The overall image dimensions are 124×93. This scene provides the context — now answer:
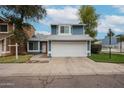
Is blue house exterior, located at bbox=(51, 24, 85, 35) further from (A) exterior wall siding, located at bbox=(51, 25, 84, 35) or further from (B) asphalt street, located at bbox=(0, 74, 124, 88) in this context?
(B) asphalt street, located at bbox=(0, 74, 124, 88)

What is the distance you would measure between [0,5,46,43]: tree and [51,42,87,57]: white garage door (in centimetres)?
548

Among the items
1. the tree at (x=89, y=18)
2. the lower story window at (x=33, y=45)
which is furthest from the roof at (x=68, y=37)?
the tree at (x=89, y=18)

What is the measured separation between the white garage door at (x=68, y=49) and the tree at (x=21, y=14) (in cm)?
548

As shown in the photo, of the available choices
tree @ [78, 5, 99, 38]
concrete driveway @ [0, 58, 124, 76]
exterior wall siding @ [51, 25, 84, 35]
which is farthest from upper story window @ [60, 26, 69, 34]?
tree @ [78, 5, 99, 38]

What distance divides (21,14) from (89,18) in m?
17.6

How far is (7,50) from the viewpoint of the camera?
111 feet

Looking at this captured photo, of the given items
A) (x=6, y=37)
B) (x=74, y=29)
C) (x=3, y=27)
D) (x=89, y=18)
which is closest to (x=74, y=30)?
(x=74, y=29)

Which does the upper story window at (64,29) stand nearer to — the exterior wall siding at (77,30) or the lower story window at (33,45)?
the exterior wall siding at (77,30)

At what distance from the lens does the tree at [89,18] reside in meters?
50.2

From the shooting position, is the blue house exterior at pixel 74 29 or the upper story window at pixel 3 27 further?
the upper story window at pixel 3 27

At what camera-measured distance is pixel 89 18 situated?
50.2 meters

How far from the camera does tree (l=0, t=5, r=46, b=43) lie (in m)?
35.3

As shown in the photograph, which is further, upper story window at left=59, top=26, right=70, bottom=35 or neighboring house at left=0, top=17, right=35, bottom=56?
upper story window at left=59, top=26, right=70, bottom=35

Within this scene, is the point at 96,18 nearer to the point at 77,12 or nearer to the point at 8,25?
the point at 77,12
